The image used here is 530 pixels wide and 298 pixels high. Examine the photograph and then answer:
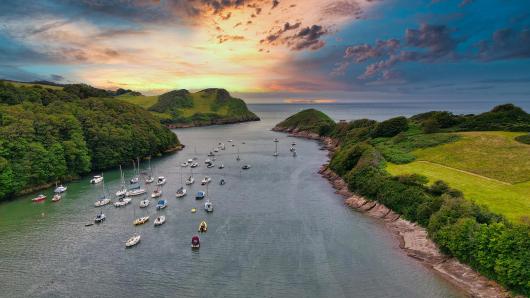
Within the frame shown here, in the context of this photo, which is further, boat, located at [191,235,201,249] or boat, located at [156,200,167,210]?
boat, located at [156,200,167,210]

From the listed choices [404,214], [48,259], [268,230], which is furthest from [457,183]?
[48,259]

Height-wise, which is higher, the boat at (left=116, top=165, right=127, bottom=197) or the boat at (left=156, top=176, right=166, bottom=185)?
the boat at (left=156, top=176, right=166, bottom=185)

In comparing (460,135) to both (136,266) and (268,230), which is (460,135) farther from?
(136,266)

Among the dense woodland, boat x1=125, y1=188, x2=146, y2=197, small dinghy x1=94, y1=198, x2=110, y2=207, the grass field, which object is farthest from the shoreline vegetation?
the dense woodland

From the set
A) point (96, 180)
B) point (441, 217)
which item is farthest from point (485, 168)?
point (96, 180)

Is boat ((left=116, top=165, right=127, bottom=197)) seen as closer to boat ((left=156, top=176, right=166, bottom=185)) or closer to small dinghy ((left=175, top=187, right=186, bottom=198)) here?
boat ((left=156, top=176, right=166, bottom=185))

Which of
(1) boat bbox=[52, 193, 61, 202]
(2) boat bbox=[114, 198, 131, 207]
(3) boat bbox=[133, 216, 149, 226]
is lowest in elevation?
(3) boat bbox=[133, 216, 149, 226]

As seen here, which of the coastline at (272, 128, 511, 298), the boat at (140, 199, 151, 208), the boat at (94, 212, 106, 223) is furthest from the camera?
the boat at (140, 199, 151, 208)
